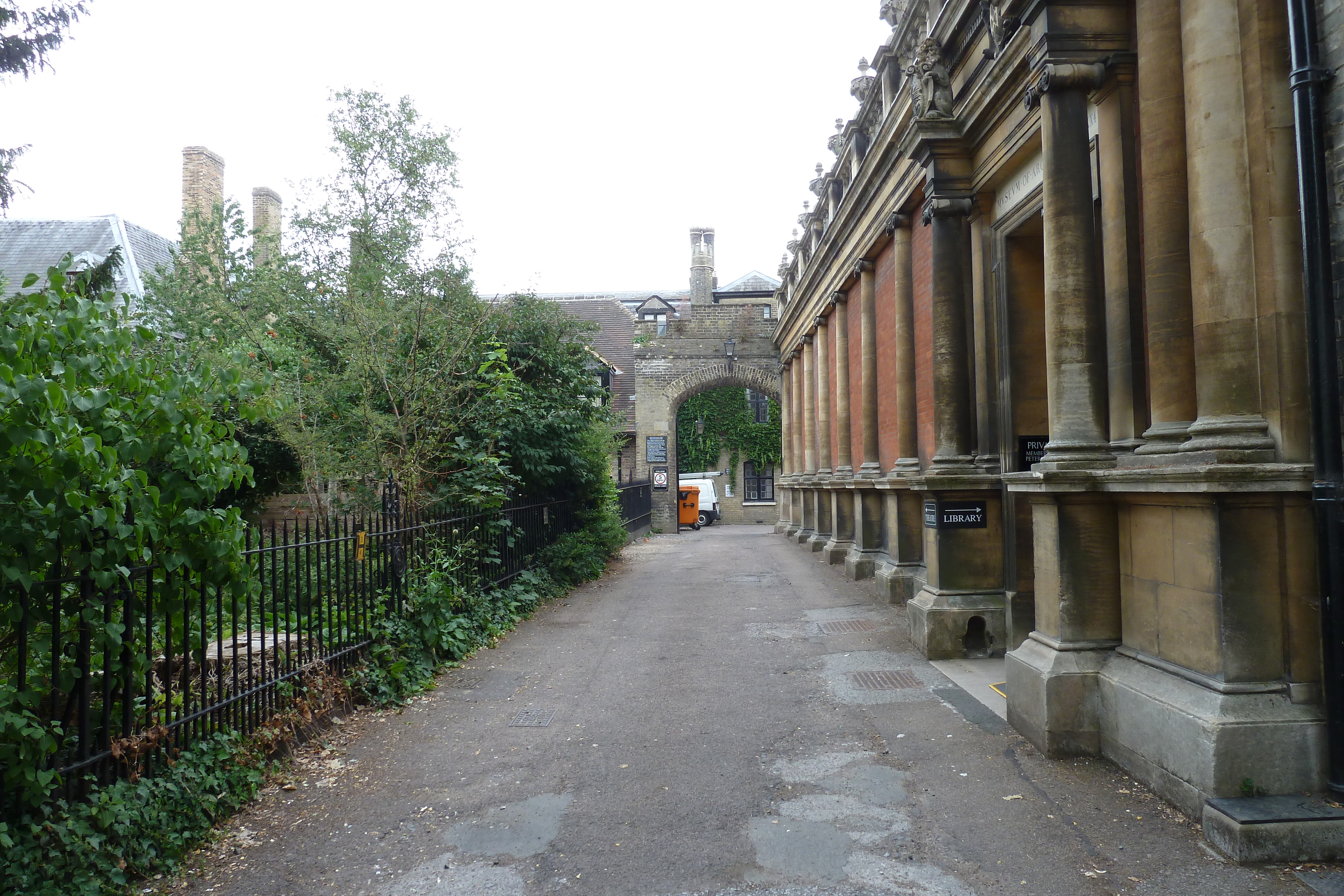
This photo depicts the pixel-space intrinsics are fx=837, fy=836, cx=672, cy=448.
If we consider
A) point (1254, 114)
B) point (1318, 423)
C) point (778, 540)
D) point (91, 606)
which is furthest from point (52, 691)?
point (778, 540)

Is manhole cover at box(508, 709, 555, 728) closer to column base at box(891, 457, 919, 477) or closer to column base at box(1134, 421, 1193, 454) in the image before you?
column base at box(1134, 421, 1193, 454)

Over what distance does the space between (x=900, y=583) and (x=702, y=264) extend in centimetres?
2581

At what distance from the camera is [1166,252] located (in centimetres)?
492

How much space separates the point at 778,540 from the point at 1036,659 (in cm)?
1818

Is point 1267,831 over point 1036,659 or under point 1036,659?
under

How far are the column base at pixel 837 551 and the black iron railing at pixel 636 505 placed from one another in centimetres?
587

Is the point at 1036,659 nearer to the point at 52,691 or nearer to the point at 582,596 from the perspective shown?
the point at 52,691

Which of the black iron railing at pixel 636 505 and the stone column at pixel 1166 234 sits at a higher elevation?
the stone column at pixel 1166 234

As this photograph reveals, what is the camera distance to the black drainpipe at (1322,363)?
395cm

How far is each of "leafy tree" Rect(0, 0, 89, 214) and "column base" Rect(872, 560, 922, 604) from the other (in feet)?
45.6

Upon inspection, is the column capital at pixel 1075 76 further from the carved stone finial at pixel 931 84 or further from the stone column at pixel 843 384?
the stone column at pixel 843 384

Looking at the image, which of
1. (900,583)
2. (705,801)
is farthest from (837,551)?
(705,801)

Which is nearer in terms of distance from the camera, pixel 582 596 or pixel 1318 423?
pixel 1318 423

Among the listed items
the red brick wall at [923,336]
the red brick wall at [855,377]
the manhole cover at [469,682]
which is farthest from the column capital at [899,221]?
the manhole cover at [469,682]
